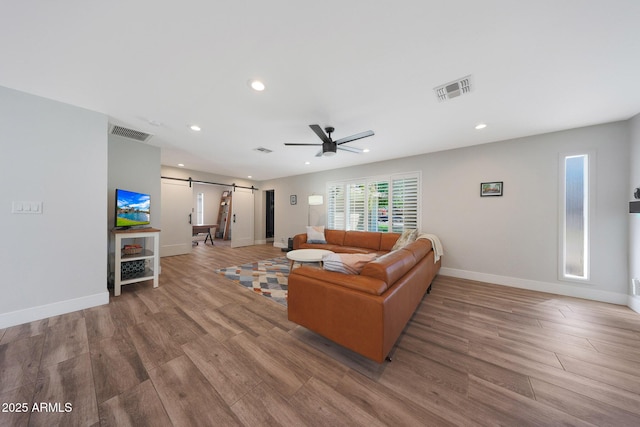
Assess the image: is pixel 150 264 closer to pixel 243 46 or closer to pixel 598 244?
pixel 243 46

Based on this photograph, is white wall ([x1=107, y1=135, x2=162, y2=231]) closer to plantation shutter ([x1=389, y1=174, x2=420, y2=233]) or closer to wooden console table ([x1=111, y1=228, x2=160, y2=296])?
wooden console table ([x1=111, y1=228, x2=160, y2=296])

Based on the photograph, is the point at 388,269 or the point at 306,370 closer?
the point at 306,370

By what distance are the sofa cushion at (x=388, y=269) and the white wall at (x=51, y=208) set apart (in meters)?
3.52

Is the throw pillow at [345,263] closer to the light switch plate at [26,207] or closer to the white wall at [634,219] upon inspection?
the light switch plate at [26,207]

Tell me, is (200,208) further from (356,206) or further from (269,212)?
(356,206)

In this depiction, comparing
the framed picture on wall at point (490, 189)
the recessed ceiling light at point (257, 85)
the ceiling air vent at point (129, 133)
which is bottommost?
the framed picture on wall at point (490, 189)

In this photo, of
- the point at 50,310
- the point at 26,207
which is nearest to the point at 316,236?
the point at 50,310

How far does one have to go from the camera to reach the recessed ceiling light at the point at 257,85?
200 centimetres

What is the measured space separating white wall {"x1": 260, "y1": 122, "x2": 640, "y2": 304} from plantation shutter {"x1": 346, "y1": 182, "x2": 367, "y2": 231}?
964 millimetres

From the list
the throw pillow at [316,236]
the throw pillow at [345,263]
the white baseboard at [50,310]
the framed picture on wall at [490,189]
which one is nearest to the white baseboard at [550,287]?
the framed picture on wall at [490,189]

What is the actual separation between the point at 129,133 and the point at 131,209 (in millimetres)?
1282

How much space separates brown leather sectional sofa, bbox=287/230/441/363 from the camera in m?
1.49

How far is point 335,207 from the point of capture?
5.78 m

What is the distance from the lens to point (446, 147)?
3893 millimetres
